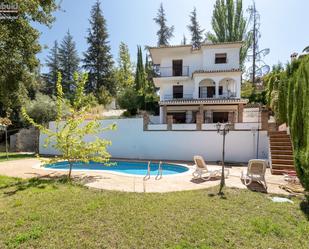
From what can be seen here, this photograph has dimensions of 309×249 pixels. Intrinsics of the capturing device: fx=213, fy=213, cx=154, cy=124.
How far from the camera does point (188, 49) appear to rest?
24.1m

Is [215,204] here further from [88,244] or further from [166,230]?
[88,244]

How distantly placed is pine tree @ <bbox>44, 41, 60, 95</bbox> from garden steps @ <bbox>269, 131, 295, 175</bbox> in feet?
136

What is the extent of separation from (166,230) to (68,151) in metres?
6.04

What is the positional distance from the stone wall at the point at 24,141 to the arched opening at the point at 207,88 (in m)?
19.2

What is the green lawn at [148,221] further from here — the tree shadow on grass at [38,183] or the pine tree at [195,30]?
the pine tree at [195,30]

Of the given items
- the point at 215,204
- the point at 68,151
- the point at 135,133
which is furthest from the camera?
the point at 135,133

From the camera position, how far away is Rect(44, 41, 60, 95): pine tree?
43.0m

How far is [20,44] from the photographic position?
9992 millimetres

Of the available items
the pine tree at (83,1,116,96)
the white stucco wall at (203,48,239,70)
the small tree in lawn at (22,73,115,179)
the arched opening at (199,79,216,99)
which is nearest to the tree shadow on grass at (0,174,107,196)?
the small tree in lawn at (22,73,115,179)

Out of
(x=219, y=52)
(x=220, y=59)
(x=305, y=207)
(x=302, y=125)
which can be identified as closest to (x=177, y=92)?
(x=220, y=59)

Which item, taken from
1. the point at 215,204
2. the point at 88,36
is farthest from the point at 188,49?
the point at 88,36

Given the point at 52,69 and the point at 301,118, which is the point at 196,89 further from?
the point at 52,69

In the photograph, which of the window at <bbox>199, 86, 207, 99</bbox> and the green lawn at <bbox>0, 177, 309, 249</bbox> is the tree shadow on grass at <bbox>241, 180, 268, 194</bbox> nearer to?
the green lawn at <bbox>0, 177, 309, 249</bbox>

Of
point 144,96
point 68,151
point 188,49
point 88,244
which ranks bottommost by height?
point 88,244
